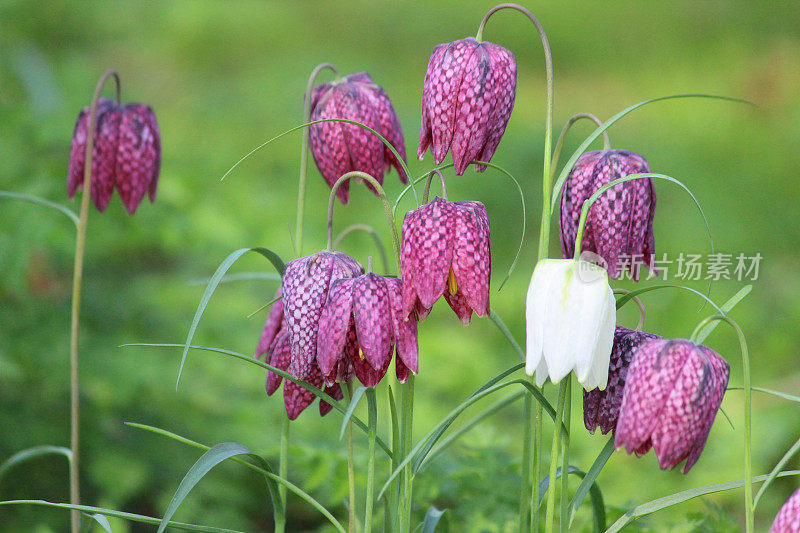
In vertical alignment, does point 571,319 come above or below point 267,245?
above

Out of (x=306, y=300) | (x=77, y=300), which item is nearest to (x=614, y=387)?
(x=306, y=300)

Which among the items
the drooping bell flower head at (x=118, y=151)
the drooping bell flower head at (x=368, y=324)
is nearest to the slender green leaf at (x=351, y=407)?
the drooping bell flower head at (x=368, y=324)

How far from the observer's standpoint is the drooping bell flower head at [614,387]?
0.88m

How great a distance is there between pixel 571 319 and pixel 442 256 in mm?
143

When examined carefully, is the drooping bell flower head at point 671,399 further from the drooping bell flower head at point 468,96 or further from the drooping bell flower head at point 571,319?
the drooping bell flower head at point 468,96

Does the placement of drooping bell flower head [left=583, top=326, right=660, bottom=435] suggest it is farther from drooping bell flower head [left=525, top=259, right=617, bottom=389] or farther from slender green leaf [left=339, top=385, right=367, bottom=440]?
slender green leaf [left=339, top=385, right=367, bottom=440]

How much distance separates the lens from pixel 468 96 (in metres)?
0.87

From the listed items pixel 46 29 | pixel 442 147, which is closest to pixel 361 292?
pixel 442 147

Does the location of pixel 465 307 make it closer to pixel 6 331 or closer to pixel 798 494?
pixel 798 494

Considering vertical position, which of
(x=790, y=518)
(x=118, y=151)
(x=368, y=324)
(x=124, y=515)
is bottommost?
(x=124, y=515)

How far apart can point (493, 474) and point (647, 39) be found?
4.09 meters

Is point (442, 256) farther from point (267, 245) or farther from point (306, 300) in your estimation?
point (267, 245)

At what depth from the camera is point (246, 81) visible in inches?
175

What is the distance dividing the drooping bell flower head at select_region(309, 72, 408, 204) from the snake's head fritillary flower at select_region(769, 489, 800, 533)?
56 cm
